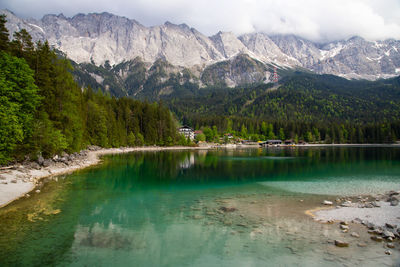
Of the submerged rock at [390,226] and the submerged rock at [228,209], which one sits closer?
the submerged rock at [390,226]

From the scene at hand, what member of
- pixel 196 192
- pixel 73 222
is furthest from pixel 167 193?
pixel 73 222

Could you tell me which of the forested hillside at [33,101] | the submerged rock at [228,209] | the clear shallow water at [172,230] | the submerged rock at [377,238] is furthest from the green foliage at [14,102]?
the submerged rock at [377,238]

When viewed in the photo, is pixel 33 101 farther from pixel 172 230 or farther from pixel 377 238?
pixel 377 238

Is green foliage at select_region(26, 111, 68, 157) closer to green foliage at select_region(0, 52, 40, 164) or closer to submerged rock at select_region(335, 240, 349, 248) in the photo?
green foliage at select_region(0, 52, 40, 164)

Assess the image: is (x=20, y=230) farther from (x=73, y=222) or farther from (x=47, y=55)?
(x=47, y=55)

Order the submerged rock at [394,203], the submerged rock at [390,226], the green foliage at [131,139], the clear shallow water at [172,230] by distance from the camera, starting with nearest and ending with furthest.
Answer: the clear shallow water at [172,230], the submerged rock at [390,226], the submerged rock at [394,203], the green foliage at [131,139]

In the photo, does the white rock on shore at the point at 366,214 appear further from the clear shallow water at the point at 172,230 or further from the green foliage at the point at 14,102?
the green foliage at the point at 14,102

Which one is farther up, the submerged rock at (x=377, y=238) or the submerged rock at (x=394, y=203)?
the submerged rock at (x=394, y=203)

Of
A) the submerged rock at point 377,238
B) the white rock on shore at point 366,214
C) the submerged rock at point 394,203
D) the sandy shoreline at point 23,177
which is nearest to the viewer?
the submerged rock at point 377,238

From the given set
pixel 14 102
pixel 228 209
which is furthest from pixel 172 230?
pixel 14 102

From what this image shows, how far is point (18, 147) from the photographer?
4044cm

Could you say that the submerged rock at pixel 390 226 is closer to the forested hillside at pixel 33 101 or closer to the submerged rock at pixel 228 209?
the submerged rock at pixel 228 209

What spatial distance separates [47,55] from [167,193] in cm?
3606

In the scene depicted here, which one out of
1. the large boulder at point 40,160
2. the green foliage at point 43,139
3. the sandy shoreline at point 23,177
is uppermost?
the green foliage at point 43,139
